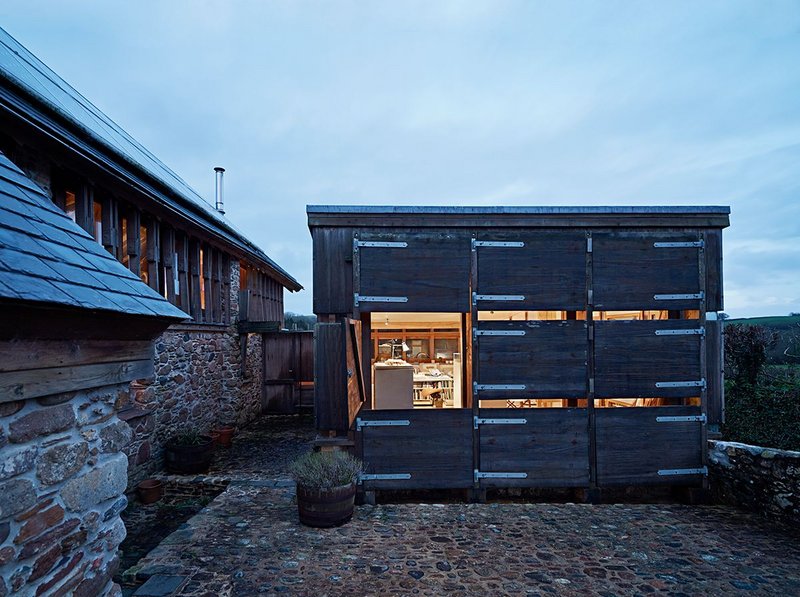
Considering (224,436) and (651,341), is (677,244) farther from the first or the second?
(224,436)

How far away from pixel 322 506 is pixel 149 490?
310 cm

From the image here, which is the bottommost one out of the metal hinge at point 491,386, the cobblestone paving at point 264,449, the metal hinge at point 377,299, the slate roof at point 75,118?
the cobblestone paving at point 264,449

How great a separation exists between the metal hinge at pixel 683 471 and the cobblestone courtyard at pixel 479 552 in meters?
0.40

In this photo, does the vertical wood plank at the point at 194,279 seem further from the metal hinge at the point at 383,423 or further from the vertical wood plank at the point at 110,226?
the metal hinge at the point at 383,423

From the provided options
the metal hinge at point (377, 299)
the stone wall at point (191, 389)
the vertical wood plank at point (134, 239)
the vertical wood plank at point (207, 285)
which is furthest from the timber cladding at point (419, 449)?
the vertical wood plank at point (207, 285)

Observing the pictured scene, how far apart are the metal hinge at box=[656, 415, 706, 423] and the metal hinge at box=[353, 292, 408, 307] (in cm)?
375

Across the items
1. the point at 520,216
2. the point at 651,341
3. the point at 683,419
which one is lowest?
the point at 683,419

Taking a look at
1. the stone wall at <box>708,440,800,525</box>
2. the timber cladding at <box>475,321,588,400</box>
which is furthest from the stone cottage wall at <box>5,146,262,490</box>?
the stone wall at <box>708,440,800,525</box>

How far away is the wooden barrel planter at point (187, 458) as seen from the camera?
613 cm

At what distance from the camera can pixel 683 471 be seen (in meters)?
5.18

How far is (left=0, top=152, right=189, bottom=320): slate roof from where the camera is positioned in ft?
5.48

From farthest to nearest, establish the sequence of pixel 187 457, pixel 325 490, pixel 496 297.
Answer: pixel 187 457
pixel 496 297
pixel 325 490

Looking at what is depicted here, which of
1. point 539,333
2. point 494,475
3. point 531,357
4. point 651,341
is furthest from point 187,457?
point 651,341

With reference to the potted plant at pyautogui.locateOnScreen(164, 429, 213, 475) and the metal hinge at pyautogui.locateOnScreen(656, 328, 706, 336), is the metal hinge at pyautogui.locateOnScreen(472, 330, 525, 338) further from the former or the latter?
the potted plant at pyautogui.locateOnScreen(164, 429, 213, 475)
